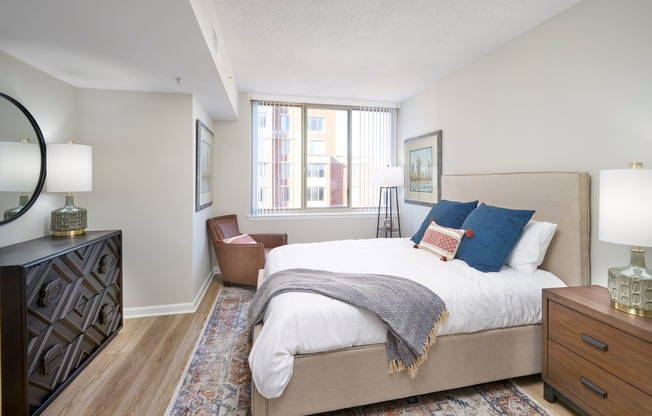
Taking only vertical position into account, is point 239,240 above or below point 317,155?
below

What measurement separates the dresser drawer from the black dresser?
9.44 ft

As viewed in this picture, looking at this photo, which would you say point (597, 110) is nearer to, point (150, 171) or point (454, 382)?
point (454, 382)

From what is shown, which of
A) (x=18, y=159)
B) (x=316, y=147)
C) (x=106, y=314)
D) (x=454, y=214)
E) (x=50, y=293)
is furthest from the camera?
(x=316, y=147)

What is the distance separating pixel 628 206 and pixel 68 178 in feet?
11.4

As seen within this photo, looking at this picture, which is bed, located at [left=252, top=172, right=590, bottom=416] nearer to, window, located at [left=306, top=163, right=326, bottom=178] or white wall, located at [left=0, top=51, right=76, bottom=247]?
white wall, located at [left=0, top=51, right=76, bottom=247]

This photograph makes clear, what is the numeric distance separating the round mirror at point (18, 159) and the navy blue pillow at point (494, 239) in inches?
125

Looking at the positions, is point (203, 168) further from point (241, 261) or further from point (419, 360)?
point (419, 360)

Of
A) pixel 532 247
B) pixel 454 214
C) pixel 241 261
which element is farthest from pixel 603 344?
pixel 241 261

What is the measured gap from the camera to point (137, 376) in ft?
6.72

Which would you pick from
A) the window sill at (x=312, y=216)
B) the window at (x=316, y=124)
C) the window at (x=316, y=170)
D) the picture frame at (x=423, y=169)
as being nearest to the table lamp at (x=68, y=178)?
the window sill at (x=312, y=216)

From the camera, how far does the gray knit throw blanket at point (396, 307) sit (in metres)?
1.63

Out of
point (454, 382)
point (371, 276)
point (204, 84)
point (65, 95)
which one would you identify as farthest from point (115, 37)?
point (454, 382)

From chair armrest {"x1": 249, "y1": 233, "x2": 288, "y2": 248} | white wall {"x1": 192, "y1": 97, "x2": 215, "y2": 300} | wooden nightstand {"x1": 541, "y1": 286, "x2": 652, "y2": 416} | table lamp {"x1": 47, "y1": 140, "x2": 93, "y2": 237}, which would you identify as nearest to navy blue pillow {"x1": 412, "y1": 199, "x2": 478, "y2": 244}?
wooden nightstand {"x1": 541, "y1": 286, "x2": 652, "y2": 416}

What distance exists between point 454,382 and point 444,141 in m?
2.68
